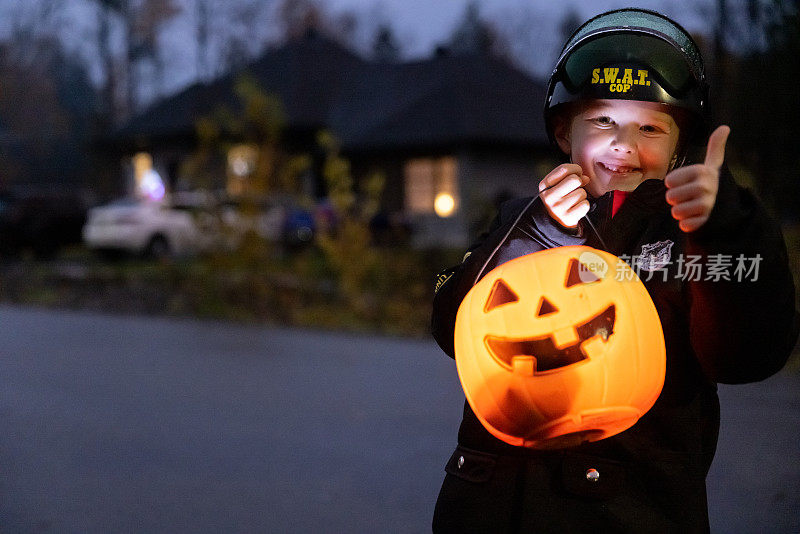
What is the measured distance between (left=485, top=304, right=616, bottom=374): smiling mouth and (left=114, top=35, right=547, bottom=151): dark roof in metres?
22.9

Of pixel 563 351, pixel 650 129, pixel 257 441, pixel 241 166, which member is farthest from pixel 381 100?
pixel 563 351

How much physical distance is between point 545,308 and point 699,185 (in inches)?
19.6

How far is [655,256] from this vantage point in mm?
1891

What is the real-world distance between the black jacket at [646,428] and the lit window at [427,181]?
23754 millimetres

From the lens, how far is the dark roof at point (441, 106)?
25.5 meters

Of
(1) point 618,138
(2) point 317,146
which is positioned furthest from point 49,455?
(2) point 317,146

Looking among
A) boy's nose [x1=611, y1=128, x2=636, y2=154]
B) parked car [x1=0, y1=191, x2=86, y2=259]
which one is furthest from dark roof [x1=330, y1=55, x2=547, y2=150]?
boy's nose [x1=611, y1=128, x2=636, y2=154]

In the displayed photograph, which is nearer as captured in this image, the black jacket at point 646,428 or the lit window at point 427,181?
the black jacket at point 646,428

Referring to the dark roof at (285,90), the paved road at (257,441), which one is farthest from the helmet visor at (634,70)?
the dark roof at (285,90)

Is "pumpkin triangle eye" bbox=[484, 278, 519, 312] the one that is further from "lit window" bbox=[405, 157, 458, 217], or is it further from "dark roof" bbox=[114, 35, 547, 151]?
"lit window" bbox=[405, 157, 458, 217]

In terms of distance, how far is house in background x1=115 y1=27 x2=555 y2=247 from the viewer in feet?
83.4

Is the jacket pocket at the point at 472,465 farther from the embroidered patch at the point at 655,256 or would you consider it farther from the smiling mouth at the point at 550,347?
the embroidered patch at the point at 655,256

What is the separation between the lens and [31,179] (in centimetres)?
6097

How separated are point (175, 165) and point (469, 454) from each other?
107ft
